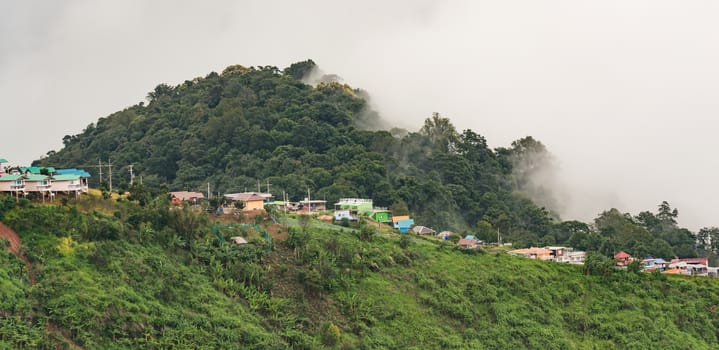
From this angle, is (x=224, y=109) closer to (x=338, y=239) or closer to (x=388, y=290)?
(x=338, y=239)

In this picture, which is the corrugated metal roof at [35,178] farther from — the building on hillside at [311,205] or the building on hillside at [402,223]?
the building on hillside at [402,223]

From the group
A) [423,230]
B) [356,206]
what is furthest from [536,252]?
[356,206]

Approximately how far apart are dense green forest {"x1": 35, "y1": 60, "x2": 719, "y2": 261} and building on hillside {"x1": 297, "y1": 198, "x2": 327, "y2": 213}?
1.16m

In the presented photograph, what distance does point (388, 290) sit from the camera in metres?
34.2

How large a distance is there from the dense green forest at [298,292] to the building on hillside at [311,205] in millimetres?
9904

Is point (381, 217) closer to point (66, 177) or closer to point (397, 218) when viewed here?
point (397, 218)

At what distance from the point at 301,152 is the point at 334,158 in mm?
2457

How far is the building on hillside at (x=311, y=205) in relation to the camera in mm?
51450

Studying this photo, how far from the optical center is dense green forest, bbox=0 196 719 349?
85.0 ft

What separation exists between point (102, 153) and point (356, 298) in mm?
38461

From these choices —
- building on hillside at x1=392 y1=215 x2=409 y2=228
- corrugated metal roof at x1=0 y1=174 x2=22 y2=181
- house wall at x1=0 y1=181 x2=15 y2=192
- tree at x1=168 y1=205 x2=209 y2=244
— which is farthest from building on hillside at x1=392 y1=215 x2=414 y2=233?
house wall at x1=0 y1=181 x2=15 y2=192

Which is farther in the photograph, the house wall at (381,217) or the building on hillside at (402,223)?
the house wall at (381,217)

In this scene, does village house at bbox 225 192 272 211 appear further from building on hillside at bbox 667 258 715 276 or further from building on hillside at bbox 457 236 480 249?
building on hillside at bbox 667 258 715 276

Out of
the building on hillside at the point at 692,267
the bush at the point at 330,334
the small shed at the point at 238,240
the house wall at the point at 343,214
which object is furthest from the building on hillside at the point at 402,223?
the bush at the point at 330,334
